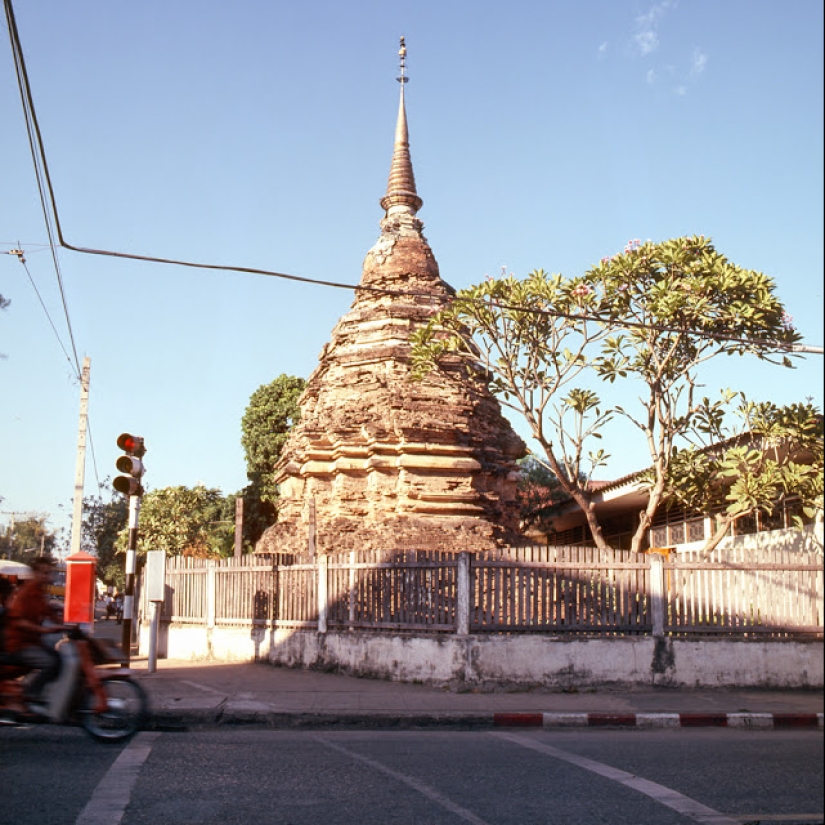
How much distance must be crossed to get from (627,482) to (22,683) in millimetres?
15876

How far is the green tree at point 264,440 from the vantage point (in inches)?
1308

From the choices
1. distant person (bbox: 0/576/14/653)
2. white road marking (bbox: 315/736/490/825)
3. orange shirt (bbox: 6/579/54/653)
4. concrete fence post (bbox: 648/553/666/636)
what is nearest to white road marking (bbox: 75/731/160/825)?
orange shirt (bbox: 6/579/54/653)

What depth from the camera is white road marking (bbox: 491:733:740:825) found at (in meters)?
5.65

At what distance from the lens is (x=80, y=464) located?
19.8 meters

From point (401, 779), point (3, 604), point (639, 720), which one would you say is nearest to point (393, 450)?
point (639, 720)

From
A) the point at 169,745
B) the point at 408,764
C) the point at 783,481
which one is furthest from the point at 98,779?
the point at 783,481

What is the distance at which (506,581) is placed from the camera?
1276 centimetres

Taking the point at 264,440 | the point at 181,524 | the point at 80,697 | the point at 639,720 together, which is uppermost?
the point at 264,440

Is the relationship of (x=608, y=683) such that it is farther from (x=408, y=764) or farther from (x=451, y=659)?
(x=408, y=764)

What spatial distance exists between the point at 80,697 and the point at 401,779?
8.09 feet

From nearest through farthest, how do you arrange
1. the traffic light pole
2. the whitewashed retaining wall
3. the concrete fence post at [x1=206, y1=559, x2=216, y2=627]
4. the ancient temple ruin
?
the whitewashed retaining wall, the traffic light pole, the concrete fence post at [x1=206, y1=559, x2=216, y2=627], the ancient temple ruin

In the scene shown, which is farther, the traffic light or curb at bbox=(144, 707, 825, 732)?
the traffic light

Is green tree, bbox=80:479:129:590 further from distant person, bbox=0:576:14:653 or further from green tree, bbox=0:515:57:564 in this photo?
distant person, bbox=0:576:14:653

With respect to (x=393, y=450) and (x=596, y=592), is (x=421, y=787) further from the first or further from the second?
A: (x=393, y=450)
